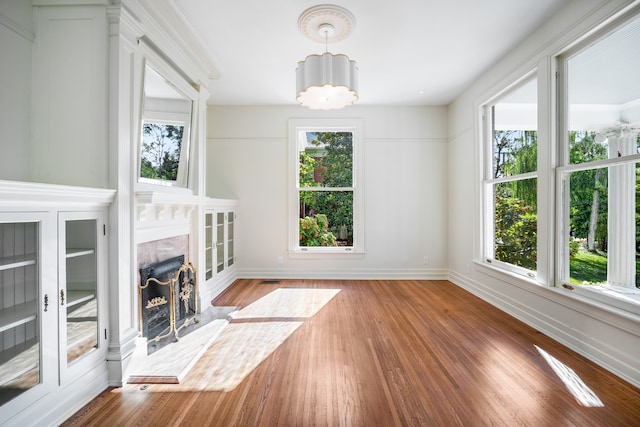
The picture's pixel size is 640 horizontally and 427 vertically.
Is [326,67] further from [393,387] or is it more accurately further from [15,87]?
[393,387]

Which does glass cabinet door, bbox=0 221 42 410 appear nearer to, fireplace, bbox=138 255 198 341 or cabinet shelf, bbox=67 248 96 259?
cabinet shelf, bbox=67 248 96 259

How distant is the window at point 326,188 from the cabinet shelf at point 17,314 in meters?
3.64

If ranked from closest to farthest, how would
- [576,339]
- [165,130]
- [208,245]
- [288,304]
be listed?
[576,339] < [165,130] < [288,304] < [208,245]

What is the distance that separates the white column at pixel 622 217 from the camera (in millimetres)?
2125

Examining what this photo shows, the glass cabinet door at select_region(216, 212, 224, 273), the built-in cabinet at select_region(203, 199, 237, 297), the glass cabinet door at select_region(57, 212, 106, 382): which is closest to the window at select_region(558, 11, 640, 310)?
the glass cabinet door at select_region(57, 212, 106, 382)

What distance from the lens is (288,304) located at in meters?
3.64

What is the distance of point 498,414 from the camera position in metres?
1.70

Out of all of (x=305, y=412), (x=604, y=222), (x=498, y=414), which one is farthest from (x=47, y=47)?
(x=604, y=222)

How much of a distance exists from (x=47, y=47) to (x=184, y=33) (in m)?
1.18

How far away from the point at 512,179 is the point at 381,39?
2.17 m

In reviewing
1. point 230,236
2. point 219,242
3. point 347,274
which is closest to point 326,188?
point 347,274

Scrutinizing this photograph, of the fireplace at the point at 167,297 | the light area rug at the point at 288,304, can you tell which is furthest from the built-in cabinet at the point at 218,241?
the light area rug at the point at 288,304

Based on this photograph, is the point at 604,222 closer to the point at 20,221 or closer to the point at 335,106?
the point at 335,106

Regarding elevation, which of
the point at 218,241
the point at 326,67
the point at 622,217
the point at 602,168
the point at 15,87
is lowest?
the point at 218,241
